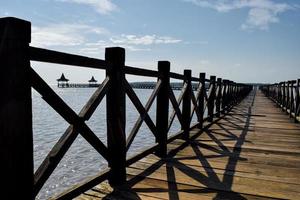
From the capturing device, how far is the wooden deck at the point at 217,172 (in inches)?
135

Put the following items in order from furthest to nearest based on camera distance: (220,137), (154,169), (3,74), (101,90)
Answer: (220,137) → (154,169) → (101,90) → (3,74)

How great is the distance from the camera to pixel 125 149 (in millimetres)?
3791

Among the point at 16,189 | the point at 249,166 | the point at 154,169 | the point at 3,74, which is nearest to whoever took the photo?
the point at 3,74

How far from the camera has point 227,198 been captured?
3326 mm

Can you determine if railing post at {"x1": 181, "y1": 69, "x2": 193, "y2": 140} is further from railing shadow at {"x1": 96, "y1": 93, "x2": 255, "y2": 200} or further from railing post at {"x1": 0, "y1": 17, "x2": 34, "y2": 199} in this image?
railing post at {"x1": 0, "y1": 17, "x2": 34, "y2": 199}

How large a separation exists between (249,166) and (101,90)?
9.10 ft

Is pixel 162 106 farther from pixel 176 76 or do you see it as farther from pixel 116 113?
pixel 116 113

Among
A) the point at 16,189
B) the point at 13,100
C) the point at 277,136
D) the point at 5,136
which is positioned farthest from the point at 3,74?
the point at 277,136

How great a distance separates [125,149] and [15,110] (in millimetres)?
1860

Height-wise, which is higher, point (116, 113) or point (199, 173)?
point (116, 113)

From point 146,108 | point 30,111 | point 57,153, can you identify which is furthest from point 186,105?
point 30,111

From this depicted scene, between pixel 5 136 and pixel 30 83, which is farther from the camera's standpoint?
pixel 30 83

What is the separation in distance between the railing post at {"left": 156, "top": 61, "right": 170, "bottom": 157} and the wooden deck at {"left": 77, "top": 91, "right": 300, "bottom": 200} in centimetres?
24

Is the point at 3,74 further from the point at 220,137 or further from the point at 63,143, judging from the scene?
the point at 220,137
